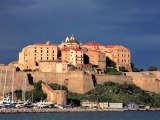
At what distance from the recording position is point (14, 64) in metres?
70.8

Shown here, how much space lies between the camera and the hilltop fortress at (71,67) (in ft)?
212

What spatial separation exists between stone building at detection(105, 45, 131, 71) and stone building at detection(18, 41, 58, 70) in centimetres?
A: 683

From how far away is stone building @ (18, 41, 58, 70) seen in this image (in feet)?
230

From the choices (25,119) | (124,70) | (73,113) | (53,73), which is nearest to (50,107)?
(73,113)

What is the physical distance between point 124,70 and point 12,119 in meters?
26.8

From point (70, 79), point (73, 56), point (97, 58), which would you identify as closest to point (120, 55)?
point (97, 58)

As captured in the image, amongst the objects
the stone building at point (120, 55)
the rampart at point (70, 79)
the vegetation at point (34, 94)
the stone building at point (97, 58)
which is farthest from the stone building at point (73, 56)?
the vegetation at point (34, 94)

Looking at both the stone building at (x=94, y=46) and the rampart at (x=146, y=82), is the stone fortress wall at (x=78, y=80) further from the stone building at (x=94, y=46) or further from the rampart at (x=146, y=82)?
the stone building at (x=94, y=46)

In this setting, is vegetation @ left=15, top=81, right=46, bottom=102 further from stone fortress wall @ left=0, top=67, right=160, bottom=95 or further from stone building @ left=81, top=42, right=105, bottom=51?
stone building @ left=81, top=42, right=105, bottom=51

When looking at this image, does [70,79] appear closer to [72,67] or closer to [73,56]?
[72,67]

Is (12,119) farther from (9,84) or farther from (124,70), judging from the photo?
(124,70)

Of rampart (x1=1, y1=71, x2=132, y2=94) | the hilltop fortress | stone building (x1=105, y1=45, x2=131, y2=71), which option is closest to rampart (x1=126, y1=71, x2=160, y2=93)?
the hilltop fortress

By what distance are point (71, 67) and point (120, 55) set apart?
27.6ft

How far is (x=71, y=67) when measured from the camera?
67875mm
